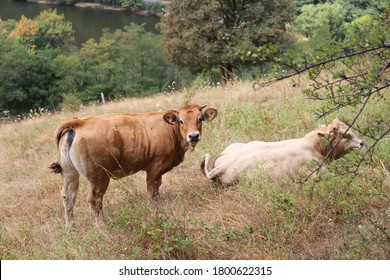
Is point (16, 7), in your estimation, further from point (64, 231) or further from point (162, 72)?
point (64, 231)

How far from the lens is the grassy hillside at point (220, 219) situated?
433 centimetres

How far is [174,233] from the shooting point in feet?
14.7

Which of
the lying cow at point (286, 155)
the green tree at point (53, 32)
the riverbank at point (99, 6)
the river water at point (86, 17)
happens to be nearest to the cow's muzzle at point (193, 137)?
the lying cow at point (286, 155)

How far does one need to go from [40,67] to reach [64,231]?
4334cm

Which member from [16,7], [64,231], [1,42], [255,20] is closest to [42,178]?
[64,231]

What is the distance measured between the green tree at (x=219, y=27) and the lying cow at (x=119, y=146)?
63.0 ft

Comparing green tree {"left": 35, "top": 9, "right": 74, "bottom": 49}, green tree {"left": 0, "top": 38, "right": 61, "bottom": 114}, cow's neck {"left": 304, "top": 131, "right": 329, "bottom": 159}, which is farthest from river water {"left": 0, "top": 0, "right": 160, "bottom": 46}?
cow's neck {"left": 304, "top": 131, "right": 329, "bottom": 159}

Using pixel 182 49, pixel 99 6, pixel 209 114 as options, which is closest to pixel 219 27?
pixel 182 49

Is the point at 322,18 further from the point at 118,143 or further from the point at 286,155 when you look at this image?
the point at 118,143

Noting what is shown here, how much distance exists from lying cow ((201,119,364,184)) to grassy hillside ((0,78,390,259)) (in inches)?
9.1

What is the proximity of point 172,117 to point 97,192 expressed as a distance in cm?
130

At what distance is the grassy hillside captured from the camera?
433 cm

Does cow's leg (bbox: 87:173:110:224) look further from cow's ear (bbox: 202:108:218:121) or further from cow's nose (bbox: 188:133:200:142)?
cow's ear (bbox: 202:108:218:121)

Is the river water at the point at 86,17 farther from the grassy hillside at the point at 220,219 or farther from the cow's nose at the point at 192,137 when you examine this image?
the cow's nose at the point at 192,137
